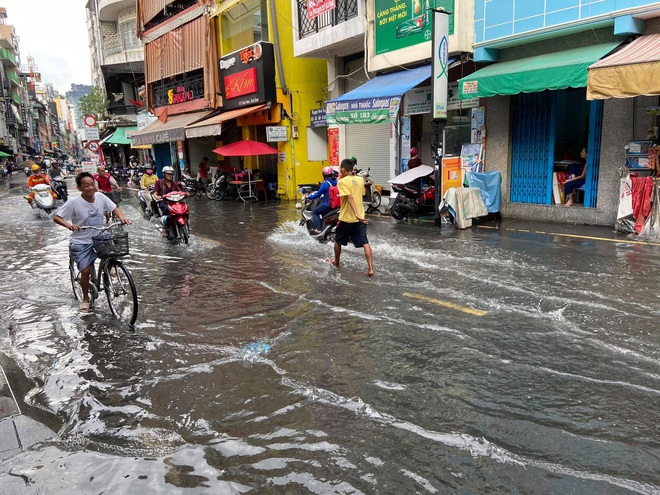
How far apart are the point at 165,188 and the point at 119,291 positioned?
531 cm

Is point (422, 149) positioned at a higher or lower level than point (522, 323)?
higher

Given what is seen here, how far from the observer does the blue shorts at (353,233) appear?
7.86 m

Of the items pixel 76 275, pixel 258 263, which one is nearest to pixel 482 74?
pixel 258 263

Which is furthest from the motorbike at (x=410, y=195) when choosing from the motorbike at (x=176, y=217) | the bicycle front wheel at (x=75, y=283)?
the bicycle front wheel at (x=75, y=283)

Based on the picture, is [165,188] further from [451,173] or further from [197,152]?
[197,152]

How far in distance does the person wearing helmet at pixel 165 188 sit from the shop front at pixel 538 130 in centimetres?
696

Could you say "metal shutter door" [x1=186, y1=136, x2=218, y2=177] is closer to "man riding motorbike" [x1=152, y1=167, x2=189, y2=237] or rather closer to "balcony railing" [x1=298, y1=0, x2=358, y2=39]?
"balcony railing" [x1=298, y1=0, x2=358, y2=39]

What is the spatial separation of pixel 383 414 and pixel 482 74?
10.3m

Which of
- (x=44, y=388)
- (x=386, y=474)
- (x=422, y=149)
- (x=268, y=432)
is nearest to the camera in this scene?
(x=386, y=474)

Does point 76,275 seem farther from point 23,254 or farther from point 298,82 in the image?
point 298,82

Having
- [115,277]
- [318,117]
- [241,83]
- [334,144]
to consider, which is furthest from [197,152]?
[115,277]

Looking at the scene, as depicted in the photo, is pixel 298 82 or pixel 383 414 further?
pixel 298 82

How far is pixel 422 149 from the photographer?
16453 millimetres

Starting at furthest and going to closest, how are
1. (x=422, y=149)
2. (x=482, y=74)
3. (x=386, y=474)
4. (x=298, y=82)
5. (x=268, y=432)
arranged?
(x=298, y=82) < (x=422, y=149) < (x=482, y=74) < (x=268, y=432) < (x=386, y=474)
